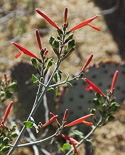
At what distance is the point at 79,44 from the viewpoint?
12.8ft

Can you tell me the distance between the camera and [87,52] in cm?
378

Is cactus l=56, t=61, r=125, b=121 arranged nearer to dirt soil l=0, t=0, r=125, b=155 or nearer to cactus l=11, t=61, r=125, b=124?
cactus l=11, t=61, r=125, b=124

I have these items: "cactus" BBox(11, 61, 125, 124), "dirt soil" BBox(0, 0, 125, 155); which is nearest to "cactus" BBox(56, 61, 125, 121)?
"cactus" BBox(11, 61, 125, 124)

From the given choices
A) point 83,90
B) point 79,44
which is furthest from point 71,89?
point 79,44

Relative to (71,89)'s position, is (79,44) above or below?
below

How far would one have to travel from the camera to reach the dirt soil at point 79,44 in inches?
114

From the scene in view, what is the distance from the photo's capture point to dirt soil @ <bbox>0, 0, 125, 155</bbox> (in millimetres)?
2888

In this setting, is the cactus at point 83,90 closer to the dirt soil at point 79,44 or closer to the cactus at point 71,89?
the cactus at point 71,89

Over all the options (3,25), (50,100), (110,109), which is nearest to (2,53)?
(3,25)

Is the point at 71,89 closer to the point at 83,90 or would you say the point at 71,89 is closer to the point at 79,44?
the point at 83,90

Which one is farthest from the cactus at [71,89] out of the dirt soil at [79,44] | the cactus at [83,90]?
the dirt soil at [79,44]

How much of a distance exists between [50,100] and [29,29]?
1821mm

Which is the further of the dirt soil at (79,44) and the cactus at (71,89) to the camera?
the dirt soil at (79,44)

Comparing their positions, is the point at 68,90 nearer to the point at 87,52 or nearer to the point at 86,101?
the point at 86,101
